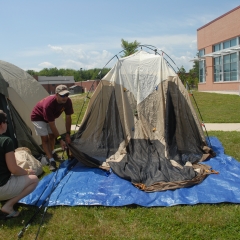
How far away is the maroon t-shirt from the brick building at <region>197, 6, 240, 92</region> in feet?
58.4

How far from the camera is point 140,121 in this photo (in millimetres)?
5516

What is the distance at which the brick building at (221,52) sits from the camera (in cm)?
2094

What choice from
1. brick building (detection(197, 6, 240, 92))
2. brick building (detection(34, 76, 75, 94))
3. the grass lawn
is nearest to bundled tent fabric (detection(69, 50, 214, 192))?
the grass lawn

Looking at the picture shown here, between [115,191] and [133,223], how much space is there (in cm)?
80

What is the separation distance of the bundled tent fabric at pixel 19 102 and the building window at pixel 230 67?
18.1m

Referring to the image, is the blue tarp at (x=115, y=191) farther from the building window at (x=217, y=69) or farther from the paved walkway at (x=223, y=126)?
the building window at (x=217, y=69)

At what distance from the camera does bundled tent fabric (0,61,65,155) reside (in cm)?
559

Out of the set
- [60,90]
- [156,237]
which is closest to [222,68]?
[60,90]

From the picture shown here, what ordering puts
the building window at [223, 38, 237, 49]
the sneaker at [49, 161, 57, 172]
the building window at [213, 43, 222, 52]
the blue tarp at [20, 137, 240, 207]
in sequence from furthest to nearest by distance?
the building window at [213, 43, 222, 52] → the building window at [223, 38, 237, 49] → the sneaker at [49, 161, 57, 172] → the blue tarp at [20, 137, 240, 207]

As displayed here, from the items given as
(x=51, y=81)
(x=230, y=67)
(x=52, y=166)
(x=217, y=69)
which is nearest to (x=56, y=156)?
(x=52, y=166)

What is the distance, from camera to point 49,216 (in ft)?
11.4

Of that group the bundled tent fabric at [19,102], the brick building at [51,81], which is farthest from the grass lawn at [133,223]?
the brick building at [51,81]

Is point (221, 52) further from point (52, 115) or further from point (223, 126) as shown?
point (52, 115)

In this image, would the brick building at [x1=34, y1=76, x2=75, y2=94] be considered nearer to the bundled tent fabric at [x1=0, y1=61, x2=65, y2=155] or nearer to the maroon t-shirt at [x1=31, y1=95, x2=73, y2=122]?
the bundled tent fabric at [x1=0, y1=61, x2=65, y2=155]
